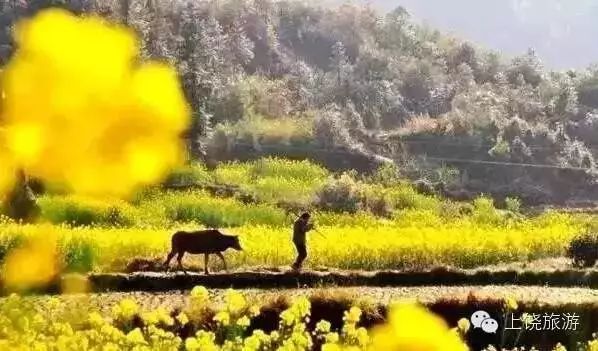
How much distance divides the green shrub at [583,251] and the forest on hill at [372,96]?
19cm

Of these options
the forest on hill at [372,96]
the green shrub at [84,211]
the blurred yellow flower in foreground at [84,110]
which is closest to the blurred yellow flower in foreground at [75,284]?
the green shrub at [84,211]

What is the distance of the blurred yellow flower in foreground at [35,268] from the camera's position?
4.42 metres

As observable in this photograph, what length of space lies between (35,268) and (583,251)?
251cm

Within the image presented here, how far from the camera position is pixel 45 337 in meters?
4.11

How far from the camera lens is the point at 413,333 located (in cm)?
449

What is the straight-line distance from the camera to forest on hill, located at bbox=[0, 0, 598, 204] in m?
4.78

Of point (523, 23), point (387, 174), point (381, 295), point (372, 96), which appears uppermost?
point (523, 23)

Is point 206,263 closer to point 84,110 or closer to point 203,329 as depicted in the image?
point 203,329

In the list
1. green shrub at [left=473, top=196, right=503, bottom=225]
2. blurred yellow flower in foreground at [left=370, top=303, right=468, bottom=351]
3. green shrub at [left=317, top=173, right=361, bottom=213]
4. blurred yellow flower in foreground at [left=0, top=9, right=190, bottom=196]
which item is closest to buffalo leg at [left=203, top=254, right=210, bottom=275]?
blurred yellow flower in foreground at [left=0, top=9, right=190, bottom=196]

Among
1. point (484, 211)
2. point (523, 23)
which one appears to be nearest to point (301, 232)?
point (484, 211)

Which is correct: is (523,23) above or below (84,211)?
above

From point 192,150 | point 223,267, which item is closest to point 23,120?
point 192,150

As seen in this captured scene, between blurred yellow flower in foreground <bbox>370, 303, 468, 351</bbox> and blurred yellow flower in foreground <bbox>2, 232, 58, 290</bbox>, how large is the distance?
129cm

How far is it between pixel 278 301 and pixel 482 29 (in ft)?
5.28
